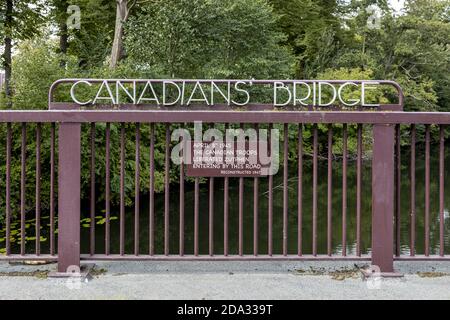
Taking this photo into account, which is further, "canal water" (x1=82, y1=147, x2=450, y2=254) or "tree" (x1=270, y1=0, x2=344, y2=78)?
"tree" (x1=270, y1=0, x2=344, y2=78)

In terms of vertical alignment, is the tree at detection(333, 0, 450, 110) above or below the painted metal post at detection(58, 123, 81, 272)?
above

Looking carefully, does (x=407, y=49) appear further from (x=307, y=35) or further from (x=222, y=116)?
(x=222, y=116)

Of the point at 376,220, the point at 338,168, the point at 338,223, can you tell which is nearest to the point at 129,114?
the point at 376,220

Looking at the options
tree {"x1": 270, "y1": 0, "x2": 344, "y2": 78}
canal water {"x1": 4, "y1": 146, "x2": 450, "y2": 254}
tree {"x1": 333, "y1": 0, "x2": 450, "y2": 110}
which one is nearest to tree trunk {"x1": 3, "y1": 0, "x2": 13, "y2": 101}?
canal water {"x1": 4, "y1": 146, "x2": 450, "y2": 254}

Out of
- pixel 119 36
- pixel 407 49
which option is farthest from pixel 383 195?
pixel 407 49

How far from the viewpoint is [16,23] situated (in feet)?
64.0

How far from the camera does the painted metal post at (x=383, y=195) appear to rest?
5.08m

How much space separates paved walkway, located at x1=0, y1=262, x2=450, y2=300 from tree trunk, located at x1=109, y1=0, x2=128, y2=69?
13710 millimetres

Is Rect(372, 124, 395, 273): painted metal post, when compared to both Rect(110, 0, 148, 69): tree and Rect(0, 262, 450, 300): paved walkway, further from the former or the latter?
Rect(110, 0, 148, 69): tree

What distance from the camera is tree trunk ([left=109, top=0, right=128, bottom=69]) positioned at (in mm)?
18859

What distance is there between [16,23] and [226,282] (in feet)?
57.0

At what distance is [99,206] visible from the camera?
52.2 feet

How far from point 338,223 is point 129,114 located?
10.7 m

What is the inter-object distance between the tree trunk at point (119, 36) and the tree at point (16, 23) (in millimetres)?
3286
